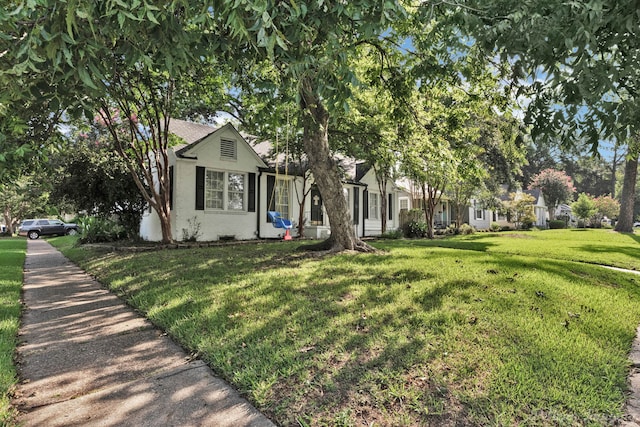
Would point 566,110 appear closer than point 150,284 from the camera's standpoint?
Yes

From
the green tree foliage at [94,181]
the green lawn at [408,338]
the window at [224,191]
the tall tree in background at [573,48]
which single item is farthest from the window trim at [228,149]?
the tall tree in background at [573,48]

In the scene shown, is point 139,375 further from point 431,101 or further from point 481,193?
point 481,193

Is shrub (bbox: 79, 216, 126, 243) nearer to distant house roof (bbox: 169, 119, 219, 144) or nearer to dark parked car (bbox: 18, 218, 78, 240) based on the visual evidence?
distant house roof (bbox: 169, 119, 219, 144)

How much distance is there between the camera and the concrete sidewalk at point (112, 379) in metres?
2.29

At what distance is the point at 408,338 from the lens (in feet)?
10.8

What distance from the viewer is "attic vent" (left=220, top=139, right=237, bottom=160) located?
13375 millimetres

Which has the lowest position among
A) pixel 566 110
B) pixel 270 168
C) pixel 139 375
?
pixel 139 375

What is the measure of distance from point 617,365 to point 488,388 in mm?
1371

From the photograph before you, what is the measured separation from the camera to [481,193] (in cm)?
2170

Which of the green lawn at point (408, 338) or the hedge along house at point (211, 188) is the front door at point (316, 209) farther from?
the green lawn at point (408, 338)

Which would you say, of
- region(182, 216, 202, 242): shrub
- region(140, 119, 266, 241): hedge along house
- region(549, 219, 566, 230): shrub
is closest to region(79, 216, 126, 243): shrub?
region(140, 119, 266, 241): hedge along house

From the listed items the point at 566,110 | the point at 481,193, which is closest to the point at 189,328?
the point at 566,110

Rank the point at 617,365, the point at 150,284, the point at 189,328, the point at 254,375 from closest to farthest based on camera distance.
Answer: the point at 254,375
the point at 617,365
the point at 189,328
the point at 150,284

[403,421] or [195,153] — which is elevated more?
[195,153]
